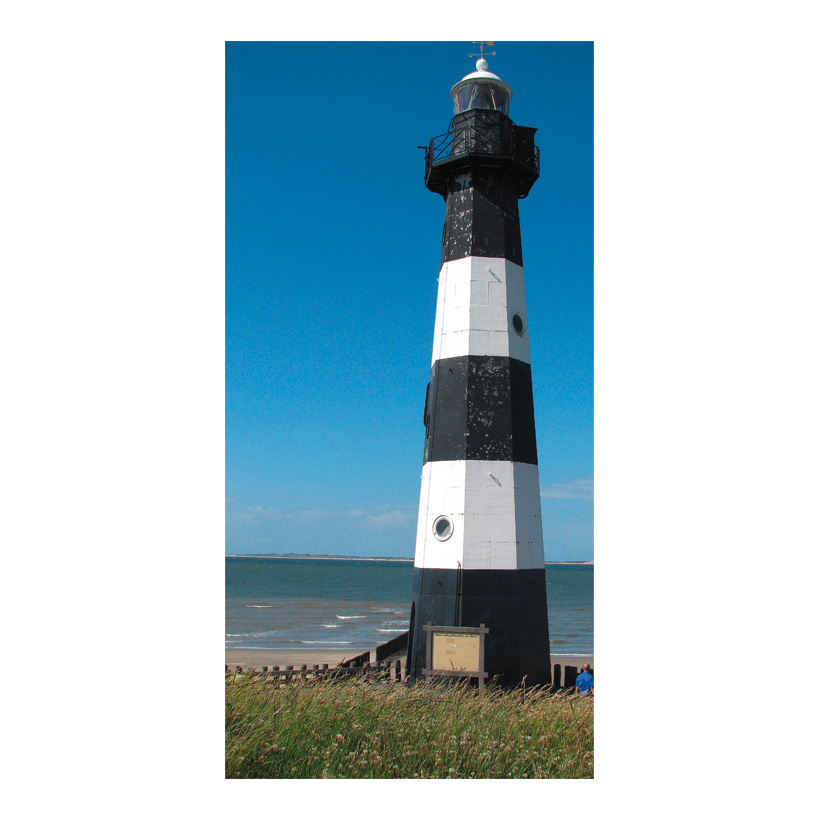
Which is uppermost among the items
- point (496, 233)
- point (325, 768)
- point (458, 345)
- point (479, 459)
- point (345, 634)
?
point (496, 233)

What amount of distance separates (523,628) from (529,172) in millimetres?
5640

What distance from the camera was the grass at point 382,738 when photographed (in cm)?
471

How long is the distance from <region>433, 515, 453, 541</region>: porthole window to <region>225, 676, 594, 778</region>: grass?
216cm

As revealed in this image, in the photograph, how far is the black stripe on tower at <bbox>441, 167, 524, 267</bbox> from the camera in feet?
26.6

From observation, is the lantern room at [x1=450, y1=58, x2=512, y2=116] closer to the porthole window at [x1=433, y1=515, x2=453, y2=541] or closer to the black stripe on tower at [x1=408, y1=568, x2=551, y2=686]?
the porthole window at [x1=433, y1=515, x2=453, y2=541]

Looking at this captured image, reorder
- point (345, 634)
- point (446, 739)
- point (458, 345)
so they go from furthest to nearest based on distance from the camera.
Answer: point (345, 634) → point (458, 345) → point (446, 739)

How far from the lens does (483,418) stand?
305 inches

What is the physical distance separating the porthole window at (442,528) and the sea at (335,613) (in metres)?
6.91

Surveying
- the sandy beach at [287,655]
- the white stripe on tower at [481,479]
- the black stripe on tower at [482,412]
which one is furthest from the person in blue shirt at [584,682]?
the sandy beach at [287,655]

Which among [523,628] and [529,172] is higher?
[529,172]
